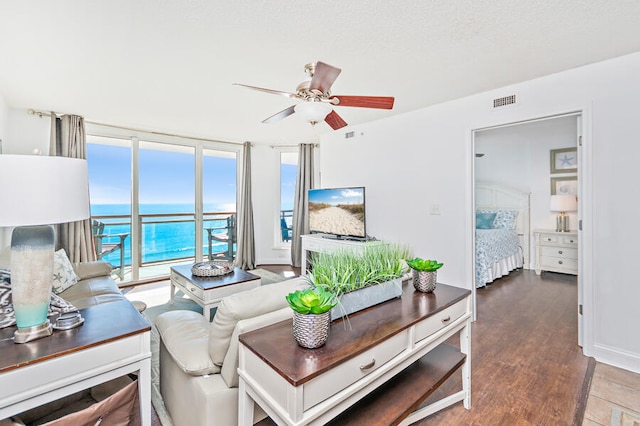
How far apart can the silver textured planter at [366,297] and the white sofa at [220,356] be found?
235mm

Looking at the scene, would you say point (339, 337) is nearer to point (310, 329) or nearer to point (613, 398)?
point (310, 329)

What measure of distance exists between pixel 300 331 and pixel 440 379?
945 mm

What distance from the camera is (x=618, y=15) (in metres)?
1.81

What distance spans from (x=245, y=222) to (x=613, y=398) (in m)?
4.97

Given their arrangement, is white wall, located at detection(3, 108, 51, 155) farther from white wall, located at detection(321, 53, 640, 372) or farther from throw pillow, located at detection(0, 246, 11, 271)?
white wall, located at detection(321, 53, 640, 372)

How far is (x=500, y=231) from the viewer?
5066 millimetres

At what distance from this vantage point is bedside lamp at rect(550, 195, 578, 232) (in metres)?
4.82

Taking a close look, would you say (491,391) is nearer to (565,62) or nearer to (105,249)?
(565,62)

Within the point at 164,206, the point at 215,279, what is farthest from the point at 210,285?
the point at 164,206

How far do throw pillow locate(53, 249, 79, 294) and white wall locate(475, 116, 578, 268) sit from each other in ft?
18.8

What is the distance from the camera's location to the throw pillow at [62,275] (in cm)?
262

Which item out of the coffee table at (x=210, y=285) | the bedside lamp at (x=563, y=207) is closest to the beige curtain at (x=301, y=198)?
the coffee table at (x=210, y=285)

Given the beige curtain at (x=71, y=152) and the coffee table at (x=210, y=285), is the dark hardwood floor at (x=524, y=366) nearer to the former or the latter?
the coffee table at (x=210, y=285)

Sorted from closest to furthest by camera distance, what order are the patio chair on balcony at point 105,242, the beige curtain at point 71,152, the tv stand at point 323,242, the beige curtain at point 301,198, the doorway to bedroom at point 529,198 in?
the beige curtain at point 71,152
the tv stand at point 323,242
the patio chair on balcony at point 105,242
the doorway to bedroom at point 529,198
the beige curtain at point 301,198
